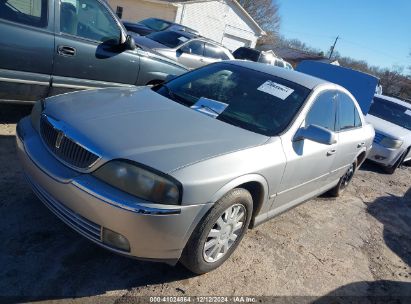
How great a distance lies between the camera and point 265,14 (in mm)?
53844

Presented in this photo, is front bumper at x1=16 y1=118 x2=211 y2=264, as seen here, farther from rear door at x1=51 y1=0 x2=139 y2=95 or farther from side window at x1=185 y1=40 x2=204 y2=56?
side window at x1=185 y1=40 x2=204 y2=56

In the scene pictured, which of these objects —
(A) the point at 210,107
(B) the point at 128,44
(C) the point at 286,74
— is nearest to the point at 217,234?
(A) the point at 210,107

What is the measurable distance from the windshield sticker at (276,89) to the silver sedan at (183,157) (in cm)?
2

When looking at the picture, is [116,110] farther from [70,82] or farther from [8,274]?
[70,82]

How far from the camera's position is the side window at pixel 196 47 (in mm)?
10201

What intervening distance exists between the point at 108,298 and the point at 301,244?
221cm

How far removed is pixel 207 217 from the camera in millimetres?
2549

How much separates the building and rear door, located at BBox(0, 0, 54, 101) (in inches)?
817

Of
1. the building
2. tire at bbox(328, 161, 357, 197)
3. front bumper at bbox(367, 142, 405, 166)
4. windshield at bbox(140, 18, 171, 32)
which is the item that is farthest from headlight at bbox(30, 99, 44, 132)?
the building

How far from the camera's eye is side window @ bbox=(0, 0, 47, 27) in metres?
3.96

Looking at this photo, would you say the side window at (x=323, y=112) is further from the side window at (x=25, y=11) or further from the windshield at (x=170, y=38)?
the windshield at (x=170, y=38)

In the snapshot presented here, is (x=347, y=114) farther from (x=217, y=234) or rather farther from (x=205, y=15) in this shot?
(x=205, y=15)

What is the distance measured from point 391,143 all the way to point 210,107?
5.71m

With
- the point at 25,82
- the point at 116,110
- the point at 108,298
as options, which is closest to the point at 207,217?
the point at 108,298
